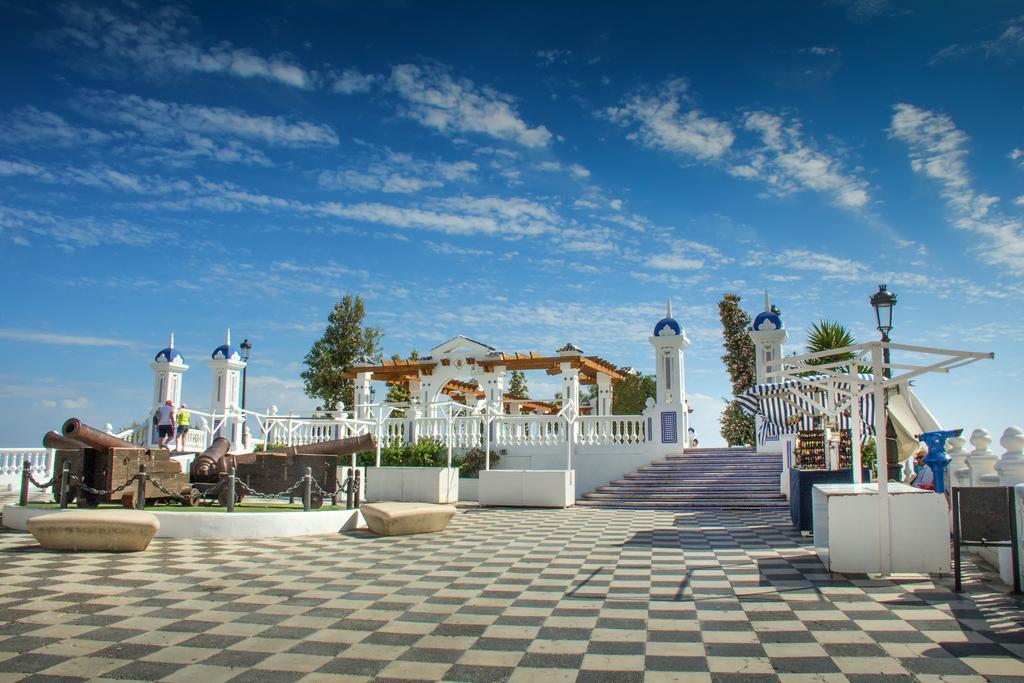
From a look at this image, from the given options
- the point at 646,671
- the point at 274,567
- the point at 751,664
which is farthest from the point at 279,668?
the point at 274,567

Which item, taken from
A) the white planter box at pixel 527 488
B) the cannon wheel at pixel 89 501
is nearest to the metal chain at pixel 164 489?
the cannon wheel at pixel 89 501

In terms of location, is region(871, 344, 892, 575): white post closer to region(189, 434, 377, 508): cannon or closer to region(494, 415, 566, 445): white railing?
region(189, 434, 377, 508): cannon

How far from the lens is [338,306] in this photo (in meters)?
29.9

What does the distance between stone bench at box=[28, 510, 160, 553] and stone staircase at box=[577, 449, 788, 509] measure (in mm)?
10123

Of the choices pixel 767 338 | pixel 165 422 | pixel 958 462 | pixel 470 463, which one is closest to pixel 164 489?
pixel 165 422

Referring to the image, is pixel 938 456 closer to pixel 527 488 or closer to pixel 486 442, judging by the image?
pixel 527 488

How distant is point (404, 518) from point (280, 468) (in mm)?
3151

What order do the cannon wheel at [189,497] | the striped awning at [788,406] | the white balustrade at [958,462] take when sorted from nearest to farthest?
the white balustrade at [958,462] → the cannon wheel at [189,497] → the striped awning at [788,406]

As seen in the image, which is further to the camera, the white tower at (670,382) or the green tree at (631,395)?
the green tree at (631,395)

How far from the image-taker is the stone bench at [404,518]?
1059cm

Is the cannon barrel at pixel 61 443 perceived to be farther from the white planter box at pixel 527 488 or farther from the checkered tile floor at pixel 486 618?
the white planter box at pixel 527 488

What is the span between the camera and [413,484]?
1614 centimetres

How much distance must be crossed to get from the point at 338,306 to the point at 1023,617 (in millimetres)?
27230

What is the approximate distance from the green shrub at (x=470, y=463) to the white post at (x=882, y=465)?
12622 millimetres
